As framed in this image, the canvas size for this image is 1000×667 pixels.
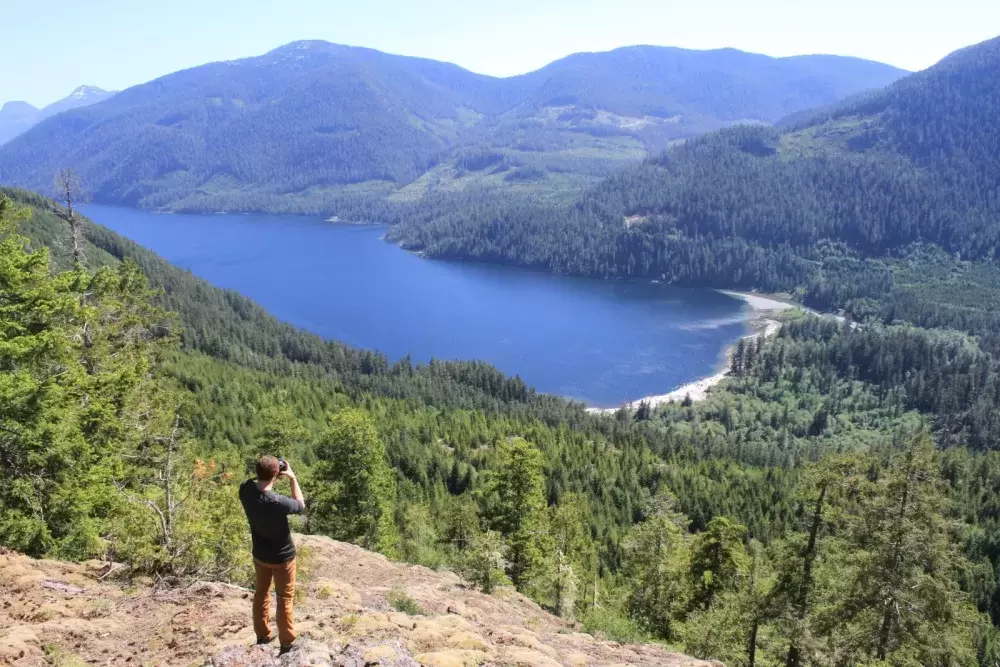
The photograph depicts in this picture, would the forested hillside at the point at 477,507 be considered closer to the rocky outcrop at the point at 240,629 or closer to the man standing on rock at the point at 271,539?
the rocky outcrop at the point at 240,629

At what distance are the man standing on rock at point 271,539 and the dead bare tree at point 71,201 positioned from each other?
31.9m

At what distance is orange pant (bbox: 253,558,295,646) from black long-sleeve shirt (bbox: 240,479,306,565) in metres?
0.19

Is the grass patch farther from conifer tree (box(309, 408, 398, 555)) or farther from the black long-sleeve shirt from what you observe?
conifer tree (box(309, 408, 398, 555))

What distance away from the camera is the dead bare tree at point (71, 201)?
36875 millimetres

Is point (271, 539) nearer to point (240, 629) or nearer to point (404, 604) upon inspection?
point (240, 629)

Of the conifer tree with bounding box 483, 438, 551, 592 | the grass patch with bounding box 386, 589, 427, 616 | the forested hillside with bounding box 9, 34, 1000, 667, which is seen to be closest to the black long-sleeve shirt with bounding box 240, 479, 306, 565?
the grass patch with bounding box 386, 589, 427, 616

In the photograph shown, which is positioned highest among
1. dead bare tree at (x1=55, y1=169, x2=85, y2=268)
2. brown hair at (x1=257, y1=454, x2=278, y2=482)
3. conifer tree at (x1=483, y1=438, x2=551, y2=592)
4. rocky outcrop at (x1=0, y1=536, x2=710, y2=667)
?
dead bare tree at (x1=55, y1=169, x2=85, y2=268)

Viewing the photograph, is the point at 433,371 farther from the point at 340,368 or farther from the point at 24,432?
the point at 24,432

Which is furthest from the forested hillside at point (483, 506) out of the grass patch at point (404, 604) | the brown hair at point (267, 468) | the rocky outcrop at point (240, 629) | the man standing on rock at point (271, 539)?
the brown hair at point (267, 468)

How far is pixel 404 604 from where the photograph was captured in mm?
18688

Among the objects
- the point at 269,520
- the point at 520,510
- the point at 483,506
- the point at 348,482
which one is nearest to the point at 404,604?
the point at 269,520

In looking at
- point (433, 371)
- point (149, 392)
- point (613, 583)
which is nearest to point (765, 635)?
point (613, 583)

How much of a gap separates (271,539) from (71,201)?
35965 millimetres

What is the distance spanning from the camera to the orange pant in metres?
12.1
